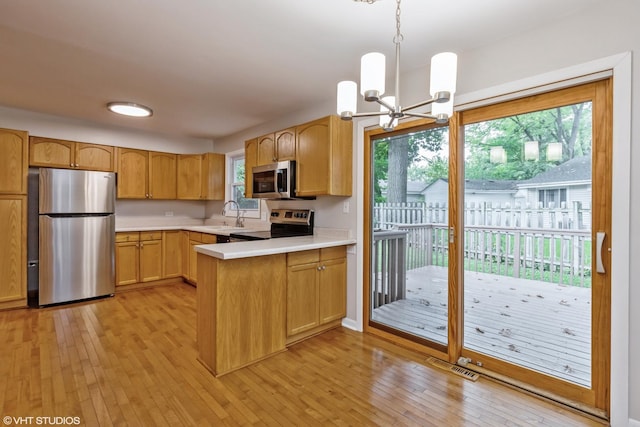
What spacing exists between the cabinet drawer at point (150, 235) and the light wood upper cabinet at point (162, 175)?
23.8 inches

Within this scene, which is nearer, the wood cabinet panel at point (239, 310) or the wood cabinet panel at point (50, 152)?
the wood cabinet panel at point (239, 310)

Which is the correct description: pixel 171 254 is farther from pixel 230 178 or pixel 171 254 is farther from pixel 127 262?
pixel 230 178

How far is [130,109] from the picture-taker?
3680 millimetres

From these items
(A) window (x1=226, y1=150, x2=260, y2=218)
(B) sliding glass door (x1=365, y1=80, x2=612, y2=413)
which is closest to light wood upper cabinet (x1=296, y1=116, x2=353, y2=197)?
(B) sliding glass door (x1=365, y1=80, x2=612, y2=413)

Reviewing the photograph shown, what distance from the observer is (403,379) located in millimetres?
2184

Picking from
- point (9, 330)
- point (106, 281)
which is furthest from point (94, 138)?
point (9, 330)

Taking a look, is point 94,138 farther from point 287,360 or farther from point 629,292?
point 629,292

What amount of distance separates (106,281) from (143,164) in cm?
177

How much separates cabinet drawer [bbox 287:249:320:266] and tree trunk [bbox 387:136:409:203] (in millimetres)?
891

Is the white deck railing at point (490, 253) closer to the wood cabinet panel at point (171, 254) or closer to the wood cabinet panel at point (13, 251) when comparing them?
the wood cabinet panel at point (171, 254)

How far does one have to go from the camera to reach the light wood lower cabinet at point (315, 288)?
8.82 ft

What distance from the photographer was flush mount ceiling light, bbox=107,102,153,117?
354 cm

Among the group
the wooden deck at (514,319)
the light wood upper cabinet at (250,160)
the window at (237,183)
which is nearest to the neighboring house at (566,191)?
the wooden deck at (514,319)

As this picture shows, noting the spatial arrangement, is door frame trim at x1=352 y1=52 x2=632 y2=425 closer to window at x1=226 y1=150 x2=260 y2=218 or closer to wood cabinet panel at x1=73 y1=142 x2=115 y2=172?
window at x1=226 y1=150 x2=260 y2=218
